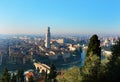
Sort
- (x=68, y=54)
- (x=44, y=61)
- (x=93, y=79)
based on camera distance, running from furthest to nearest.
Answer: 1. (x=68, y=54)
2. (x=44, y=61)
3. (x=93, y=79)

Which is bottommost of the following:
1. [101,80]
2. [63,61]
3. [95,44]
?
[63,61]

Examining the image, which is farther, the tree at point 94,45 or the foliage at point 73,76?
the tree at point 94,45

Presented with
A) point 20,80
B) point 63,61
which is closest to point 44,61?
Result: point 63,61

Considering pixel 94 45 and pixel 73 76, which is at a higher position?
pixel 94 45

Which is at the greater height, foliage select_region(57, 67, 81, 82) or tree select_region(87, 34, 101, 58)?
tree select_region(87, 34, 101, 58)

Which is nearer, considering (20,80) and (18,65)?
(20,80)

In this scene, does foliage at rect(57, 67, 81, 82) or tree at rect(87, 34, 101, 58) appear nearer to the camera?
foliage at rect(57, 67, 81, 82)

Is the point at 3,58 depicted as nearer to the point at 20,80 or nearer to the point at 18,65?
the point at 18,65

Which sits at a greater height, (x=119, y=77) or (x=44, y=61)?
(x=119, y=77)

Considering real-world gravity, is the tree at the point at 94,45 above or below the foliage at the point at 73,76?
above

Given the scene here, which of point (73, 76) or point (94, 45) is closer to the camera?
point (73, 76)

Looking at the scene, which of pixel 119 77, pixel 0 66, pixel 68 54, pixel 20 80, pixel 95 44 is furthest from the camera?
pixel 68 54
